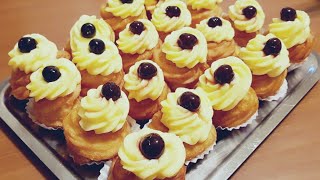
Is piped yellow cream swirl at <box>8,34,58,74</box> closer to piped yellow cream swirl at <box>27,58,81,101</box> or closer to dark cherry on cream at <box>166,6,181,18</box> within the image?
piped yellow cream swirl at <box>27,58,81,101</box>

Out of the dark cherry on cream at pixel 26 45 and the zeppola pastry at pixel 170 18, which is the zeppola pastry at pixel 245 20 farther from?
the dark cherry on cream at pixel 26 45

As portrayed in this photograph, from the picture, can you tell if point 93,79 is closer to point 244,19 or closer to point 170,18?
point 170,18

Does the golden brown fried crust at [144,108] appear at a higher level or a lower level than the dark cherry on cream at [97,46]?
lower

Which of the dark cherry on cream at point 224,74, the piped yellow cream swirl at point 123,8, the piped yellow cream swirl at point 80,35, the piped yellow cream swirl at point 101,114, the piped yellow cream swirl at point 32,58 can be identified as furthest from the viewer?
the piped yellow cream swirl at point 123,8

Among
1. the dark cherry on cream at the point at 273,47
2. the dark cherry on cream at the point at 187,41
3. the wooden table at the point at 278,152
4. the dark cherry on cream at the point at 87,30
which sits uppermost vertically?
the dark cherry on cream at the point at 87,30

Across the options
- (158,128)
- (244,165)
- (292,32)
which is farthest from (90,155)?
(292,32)

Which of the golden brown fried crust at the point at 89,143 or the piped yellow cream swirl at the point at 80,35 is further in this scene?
the piped yellow cream swirl at the point at 80,35

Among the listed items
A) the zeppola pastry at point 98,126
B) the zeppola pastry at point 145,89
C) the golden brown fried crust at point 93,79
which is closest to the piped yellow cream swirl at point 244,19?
the zeppola pastry at point 145,89

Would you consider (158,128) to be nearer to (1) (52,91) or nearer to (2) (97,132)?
(2) (97,132)

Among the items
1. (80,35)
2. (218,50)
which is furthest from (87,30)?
(218,50)
